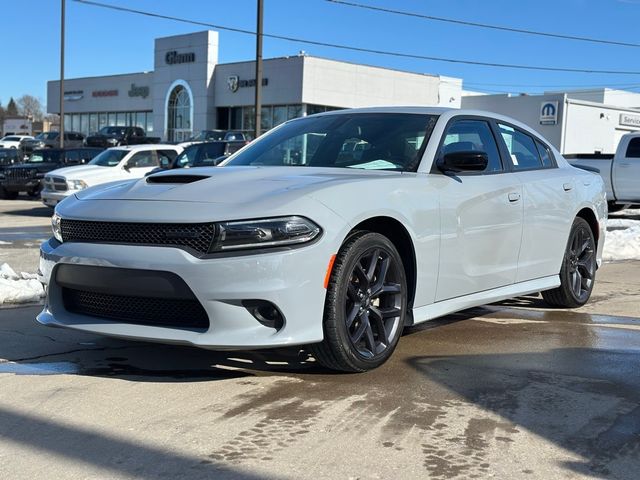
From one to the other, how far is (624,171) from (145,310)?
15909mm

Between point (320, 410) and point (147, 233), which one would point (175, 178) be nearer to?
point (147, 233)

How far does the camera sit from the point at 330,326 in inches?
160

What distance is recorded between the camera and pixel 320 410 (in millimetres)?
3812

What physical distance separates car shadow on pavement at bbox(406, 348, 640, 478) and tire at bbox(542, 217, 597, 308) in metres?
1.37

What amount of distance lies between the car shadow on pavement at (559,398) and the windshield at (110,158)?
571 inches

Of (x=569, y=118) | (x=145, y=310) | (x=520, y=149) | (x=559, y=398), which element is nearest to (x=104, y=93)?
(x=569, y=118)

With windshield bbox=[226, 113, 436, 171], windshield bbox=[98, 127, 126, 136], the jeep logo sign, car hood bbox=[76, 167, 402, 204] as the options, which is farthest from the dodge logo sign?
car hood bbox=[76, 167, 402, 204]

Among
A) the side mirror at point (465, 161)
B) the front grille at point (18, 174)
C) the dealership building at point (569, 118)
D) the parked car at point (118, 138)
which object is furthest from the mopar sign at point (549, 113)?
the side mirror at point (465, 161)

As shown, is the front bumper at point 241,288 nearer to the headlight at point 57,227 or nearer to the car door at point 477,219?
the headlight at point 57,227

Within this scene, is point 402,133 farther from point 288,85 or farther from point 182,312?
point 288,85

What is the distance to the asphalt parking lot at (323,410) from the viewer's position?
10.3 feet

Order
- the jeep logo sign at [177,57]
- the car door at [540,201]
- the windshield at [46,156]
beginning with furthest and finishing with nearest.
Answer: the jeep logo sign at [177,57] < the windshield at [46,156] < the car door at [540,201]

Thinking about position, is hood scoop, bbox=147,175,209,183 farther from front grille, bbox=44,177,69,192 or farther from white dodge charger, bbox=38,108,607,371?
front grille, bbox=44,177,69,192

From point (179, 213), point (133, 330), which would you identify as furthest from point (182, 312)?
point (179, 213)
